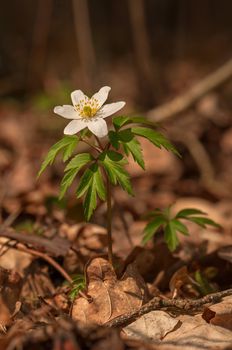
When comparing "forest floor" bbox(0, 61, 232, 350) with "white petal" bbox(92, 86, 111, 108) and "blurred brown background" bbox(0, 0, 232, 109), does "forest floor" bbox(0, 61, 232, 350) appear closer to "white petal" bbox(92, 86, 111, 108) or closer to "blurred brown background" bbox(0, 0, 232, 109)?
"white petal" bbox(92, 86, 111, 108)

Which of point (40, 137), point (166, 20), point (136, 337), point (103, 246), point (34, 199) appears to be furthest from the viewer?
point (166, 20)

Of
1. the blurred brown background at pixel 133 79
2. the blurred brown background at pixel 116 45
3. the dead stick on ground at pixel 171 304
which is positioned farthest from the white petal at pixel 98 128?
the blurred brown background at pixel 116 45

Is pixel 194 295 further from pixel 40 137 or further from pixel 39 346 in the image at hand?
pixel 40 137

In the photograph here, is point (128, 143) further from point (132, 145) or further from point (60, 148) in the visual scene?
point (60, 148)

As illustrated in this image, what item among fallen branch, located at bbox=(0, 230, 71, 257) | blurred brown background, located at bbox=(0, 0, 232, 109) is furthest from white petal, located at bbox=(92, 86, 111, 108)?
blurred brown background, located at bbox=(0, 0, 232, 109)

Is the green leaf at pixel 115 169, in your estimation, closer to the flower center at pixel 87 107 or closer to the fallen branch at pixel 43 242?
the flower center at pixel 87 107

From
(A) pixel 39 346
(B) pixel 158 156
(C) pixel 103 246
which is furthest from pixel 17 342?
(B) pixel 158 156
